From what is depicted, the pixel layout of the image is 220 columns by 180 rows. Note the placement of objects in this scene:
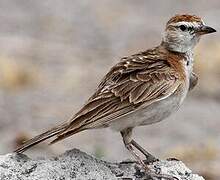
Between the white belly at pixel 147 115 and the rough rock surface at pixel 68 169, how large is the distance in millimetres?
320

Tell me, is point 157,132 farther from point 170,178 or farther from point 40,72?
point 170,178

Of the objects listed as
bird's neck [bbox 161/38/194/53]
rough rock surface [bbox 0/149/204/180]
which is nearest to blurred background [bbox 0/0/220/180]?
bird's neck [bbox 161/38/194/53]

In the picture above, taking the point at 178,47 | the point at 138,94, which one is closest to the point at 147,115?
the point at 138,94

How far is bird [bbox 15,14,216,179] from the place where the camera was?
7.73 metres

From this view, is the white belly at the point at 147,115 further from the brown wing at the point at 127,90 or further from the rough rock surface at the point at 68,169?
the rough rock surface at the point at 68,169

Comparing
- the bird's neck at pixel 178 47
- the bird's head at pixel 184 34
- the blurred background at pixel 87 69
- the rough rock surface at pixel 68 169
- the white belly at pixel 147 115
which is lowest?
the blurred background at pixel 87 69

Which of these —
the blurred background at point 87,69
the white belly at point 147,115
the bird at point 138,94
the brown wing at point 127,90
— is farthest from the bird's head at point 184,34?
the blurred background at point 87,69

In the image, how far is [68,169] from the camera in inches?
301

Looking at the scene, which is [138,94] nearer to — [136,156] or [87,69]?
[136,156]

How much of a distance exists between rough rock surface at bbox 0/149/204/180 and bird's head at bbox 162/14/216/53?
44.0 inches

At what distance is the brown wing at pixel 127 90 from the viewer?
7723 millimetres

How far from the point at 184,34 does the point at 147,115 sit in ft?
3.18

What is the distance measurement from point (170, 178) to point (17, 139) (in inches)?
163

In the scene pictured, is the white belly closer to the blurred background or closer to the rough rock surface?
the rough rock surface
